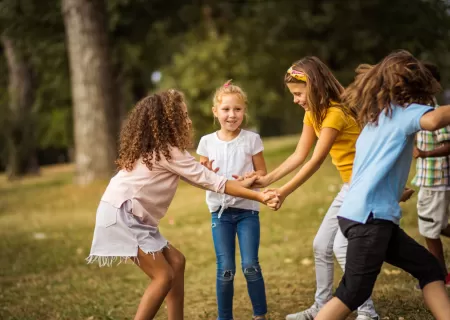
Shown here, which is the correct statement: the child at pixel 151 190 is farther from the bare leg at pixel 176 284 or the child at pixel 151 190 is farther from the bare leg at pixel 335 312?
the bare leg at pixel 335 312

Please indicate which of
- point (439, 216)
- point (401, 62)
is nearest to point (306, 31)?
point (439, 216)

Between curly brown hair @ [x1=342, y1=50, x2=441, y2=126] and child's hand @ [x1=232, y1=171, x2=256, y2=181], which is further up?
curly brown hair @ [x1=342, y1=50, x2=441, y2=126]

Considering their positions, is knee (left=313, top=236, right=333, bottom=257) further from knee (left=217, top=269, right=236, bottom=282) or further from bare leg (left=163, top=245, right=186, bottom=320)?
bare leg (left=163, top=245, right=186, bottom=320)

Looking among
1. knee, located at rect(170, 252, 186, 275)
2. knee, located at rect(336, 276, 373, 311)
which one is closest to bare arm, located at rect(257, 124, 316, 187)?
knee, located at rect(170, 252, 186, 275)

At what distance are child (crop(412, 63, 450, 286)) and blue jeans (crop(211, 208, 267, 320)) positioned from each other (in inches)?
69.1

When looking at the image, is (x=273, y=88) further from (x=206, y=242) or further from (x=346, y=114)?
(x=346, y=114)

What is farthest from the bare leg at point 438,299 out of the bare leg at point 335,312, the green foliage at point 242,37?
the green foliage at point 242,37

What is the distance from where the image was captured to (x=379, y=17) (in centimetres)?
1809

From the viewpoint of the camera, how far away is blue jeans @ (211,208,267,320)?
4.63 meters

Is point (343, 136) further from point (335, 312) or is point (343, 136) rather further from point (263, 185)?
point (335, 312)

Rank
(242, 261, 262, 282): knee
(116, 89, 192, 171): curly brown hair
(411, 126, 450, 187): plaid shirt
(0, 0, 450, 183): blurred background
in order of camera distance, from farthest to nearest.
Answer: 1. (0, 0, 450, 183): blurred background
2. (411, 126, 450, 187): plaid shirt
3. (242, 261, 262, 282): knee
4. (116, 89, 192, 171): curly brown hair

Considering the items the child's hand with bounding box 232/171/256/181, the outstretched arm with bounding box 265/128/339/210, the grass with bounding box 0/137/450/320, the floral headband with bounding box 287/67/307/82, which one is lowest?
the grass with bounding box 0/137/450/320

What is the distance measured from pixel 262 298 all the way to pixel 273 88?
17.6m

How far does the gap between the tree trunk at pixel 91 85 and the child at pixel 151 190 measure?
1079 centimetres
